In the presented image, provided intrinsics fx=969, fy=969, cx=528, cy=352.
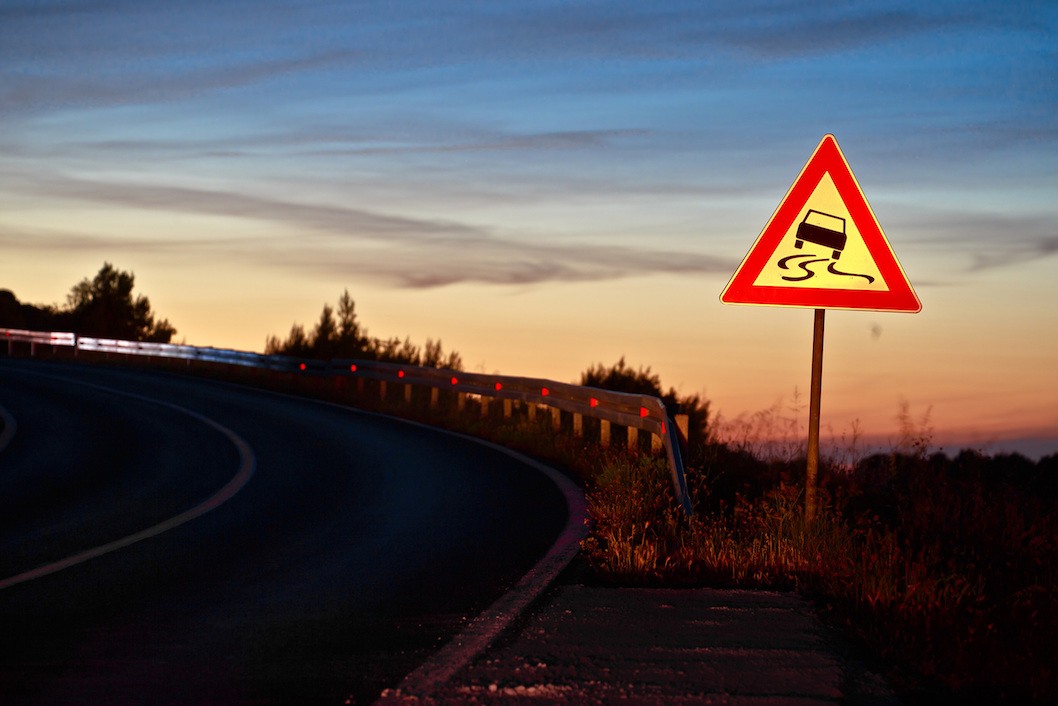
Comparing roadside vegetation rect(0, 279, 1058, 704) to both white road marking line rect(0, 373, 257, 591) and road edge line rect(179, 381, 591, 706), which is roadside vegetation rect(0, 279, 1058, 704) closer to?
road edge line rect(179, 381, 591, 706)

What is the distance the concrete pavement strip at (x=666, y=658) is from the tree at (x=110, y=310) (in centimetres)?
9416

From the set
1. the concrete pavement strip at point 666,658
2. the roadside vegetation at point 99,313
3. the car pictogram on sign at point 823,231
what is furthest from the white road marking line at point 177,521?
the roadside vegetation at point 99,313

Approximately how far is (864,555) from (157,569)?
4.97 meters

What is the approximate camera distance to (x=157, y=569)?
7.10m

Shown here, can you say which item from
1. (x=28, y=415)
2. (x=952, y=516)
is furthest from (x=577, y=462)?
(x=28, y=415)

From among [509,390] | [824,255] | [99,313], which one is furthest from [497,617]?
[99,313]

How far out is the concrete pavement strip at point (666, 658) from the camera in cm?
431

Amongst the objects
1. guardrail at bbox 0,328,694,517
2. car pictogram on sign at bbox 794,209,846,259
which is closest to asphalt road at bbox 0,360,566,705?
guardrail at bbox 0,328,694,517

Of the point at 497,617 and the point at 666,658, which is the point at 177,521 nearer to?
the point at 497,617

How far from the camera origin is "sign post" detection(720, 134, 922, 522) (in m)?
6.93

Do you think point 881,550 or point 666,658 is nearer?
point 666,658

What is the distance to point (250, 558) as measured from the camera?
744 centimetres

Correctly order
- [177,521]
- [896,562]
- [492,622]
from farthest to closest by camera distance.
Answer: [177,521] < [896,562] < [492,622]

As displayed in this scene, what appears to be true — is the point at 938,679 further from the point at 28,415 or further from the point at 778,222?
the point at 28,415
